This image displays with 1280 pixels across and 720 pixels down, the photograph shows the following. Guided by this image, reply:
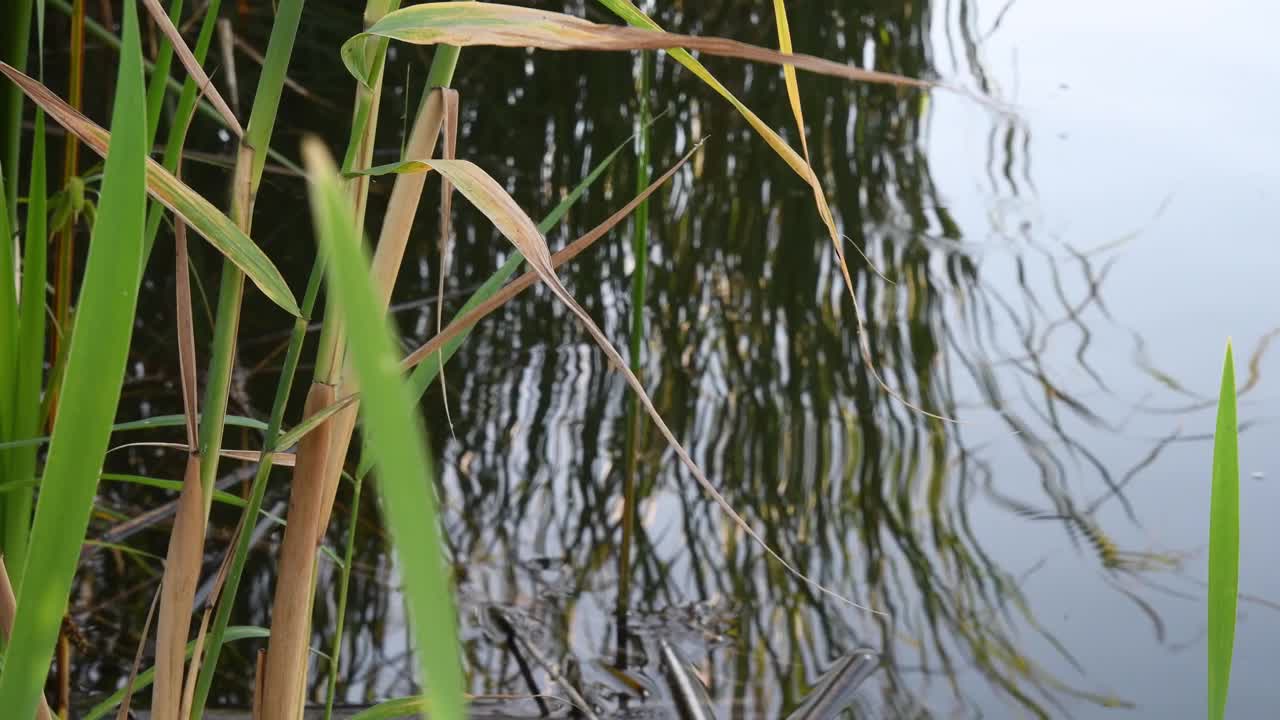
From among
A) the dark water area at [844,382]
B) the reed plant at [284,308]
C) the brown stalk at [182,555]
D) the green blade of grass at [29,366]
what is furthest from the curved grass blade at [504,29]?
the dark water area at [844,382]

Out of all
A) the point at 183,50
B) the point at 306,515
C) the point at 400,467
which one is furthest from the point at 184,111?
the point at 400,467

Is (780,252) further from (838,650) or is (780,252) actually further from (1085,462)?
(838,650)

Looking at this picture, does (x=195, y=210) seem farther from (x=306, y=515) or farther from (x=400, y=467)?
(x=400, y=467)

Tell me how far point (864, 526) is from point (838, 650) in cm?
15

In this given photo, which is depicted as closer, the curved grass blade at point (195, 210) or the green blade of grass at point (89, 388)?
the green blade of grass at point (89, 388)

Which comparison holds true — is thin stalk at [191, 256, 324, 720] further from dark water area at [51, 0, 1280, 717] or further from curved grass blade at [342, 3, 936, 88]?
dark water area at [51, 0, 1280, 717]

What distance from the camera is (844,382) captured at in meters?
1.19

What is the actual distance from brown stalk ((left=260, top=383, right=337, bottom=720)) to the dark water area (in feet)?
0.73

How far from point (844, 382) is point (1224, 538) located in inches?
34.7

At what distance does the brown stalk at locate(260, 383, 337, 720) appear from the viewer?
421mm

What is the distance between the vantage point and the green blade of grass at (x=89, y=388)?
247mm

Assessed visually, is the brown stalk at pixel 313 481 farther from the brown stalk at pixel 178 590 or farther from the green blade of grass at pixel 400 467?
the green blade of grass at pixel 400 467

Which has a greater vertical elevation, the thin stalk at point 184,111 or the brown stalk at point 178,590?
the thin stalk at point 184,111

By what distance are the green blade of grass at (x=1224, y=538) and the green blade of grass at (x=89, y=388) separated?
0.81 ft
